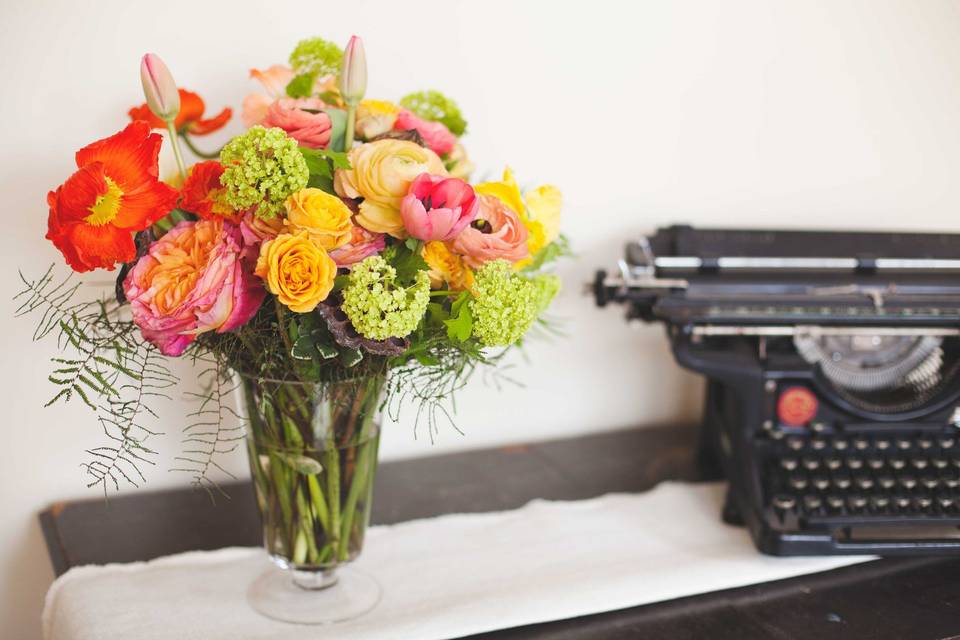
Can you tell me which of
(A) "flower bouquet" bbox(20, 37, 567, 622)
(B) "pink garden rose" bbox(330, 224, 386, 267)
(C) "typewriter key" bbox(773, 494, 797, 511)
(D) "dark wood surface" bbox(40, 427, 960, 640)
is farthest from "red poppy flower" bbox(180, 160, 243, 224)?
(C) "typewriter key" bbox(773, 494, 797, 511)

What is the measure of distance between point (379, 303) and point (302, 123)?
0.75 ft

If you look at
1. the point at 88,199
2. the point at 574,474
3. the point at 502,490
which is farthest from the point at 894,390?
the point at 88,199

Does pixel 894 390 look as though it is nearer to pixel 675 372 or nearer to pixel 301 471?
pixel 675 372

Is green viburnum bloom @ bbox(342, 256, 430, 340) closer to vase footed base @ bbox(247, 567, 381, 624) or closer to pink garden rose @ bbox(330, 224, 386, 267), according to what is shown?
pink garden rose @ bbox(330, 224, 386, 267)

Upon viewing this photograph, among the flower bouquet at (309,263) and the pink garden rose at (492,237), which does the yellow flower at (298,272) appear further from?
the pink garden rose at (492,237)

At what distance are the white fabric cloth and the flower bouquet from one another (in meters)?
0.10

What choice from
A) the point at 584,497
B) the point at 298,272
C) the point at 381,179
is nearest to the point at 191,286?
the point at 298,272

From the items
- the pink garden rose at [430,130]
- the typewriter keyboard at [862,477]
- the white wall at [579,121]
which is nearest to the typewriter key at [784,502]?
the typewriter keyboard at [862,477]

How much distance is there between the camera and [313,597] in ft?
3.79

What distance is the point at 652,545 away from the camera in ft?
4.32

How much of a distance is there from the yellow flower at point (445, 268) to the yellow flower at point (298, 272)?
0.13m

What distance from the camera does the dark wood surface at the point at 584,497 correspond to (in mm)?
1119

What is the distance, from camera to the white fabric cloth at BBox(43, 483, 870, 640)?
1.09m

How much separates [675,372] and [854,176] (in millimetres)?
505
